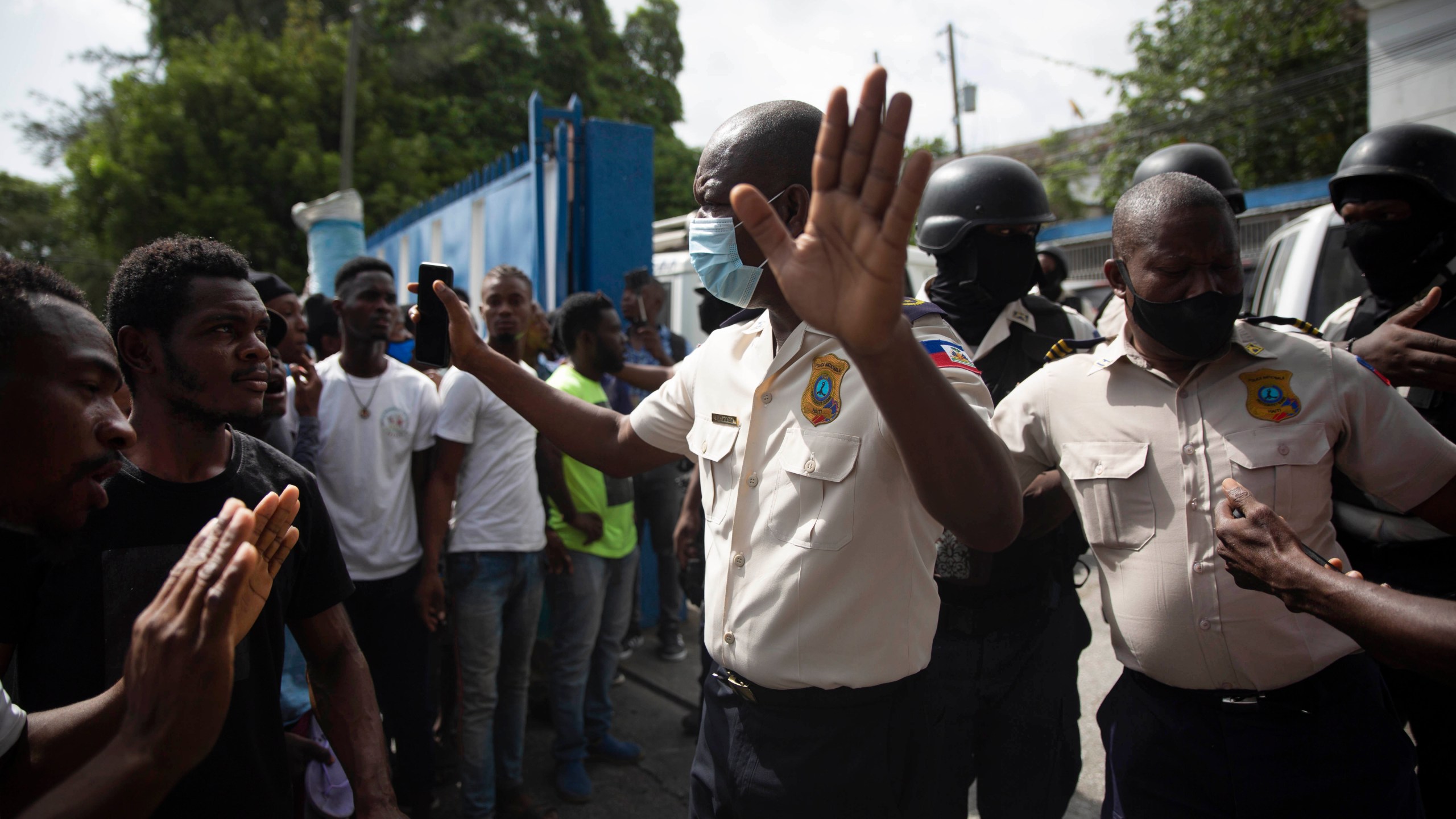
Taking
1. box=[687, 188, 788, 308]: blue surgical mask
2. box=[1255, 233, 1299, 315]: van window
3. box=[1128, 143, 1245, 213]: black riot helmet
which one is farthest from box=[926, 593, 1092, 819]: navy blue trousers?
box=[1255, 233, 1299, 315]: van window

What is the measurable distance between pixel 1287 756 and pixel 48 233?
3352 cm

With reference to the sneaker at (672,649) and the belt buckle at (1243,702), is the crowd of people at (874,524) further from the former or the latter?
the sneaker at (672,649)

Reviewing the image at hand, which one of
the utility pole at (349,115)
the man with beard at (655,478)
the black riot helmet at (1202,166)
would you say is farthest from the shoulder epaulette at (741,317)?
the utility pole at (349,115)

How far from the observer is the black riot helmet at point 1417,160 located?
260 centimetres

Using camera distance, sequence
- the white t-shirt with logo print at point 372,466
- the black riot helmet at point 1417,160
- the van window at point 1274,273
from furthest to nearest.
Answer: the van window at point 1274,273 → the white t-shirt with logo print at point 372,466 → the black riot helmet at point 1417,160

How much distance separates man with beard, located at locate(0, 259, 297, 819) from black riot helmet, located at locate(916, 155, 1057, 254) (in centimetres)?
237

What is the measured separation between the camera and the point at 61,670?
1549mm

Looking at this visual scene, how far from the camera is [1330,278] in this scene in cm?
431

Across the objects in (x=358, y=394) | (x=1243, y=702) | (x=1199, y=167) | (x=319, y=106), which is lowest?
(x=1243, y=702)

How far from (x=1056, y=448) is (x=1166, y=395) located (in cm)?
30

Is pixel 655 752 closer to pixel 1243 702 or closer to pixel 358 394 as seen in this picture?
pixel 358 394

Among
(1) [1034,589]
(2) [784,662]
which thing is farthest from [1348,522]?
(2) [784,662]

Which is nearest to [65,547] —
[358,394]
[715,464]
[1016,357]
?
[715,464]

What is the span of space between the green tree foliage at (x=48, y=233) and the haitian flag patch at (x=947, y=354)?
20.9 m
